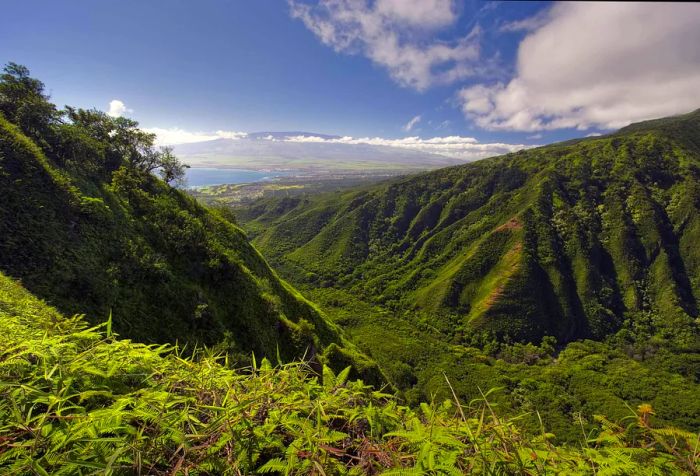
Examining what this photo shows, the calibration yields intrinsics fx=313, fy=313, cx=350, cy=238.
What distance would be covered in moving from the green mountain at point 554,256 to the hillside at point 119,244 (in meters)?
107

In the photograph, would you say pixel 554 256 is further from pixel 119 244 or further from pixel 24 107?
pixel 24 107

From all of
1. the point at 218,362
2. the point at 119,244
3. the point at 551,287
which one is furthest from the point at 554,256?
the point at 218,362

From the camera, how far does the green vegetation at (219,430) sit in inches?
102

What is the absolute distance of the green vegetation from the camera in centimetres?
260

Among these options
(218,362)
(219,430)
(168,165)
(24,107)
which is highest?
(24,107)

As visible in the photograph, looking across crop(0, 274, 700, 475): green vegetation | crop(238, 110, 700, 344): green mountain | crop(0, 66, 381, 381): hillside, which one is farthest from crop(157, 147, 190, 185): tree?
crop(238, 110, 700, 344): green mountain

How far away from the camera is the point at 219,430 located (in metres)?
2.93

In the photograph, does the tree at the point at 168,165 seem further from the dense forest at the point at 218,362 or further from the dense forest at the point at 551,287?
the dense forest at the point at 551,287

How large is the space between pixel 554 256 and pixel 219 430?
16930 cm

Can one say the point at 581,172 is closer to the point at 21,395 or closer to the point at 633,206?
the point at 633,206

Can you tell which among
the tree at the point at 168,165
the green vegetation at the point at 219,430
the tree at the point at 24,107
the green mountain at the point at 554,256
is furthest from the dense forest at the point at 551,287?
the green vegetation at the point at 219,430

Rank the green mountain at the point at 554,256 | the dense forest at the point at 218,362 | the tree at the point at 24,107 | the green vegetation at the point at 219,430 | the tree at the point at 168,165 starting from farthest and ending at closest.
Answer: the green mountain at the point at 554,256 → the tree at the point at 168,165 → the tree at the point at 24,107 → the dense forest at the point at 218,362 → the green vegetation at the point at 219,430

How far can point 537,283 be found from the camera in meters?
134

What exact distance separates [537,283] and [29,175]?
154 m
